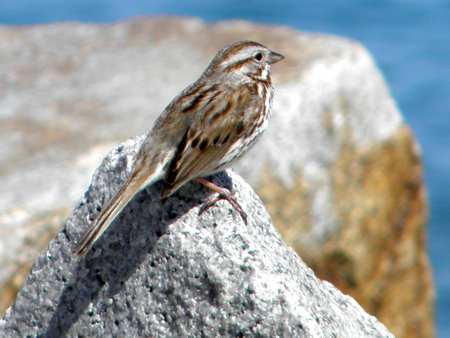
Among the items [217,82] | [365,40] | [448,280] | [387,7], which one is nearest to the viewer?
[217,82]

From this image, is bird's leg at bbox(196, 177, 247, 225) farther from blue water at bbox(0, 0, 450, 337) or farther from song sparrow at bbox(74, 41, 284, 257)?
blue water at bbox(0, 0, 450, 337)

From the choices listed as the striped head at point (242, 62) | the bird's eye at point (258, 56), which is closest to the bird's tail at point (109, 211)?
the striped head at point (242, 62)

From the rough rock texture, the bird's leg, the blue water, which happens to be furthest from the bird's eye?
the blue water

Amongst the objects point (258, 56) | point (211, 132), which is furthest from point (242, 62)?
point (211, 132)

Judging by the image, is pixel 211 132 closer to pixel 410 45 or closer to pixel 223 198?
pixel 223 198

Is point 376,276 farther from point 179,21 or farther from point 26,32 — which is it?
point 26,32

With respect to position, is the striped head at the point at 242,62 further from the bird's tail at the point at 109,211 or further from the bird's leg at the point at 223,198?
the bird's tail at the point at 109,211

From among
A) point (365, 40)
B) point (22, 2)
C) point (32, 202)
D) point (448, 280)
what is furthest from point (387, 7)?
point (32, 202)
